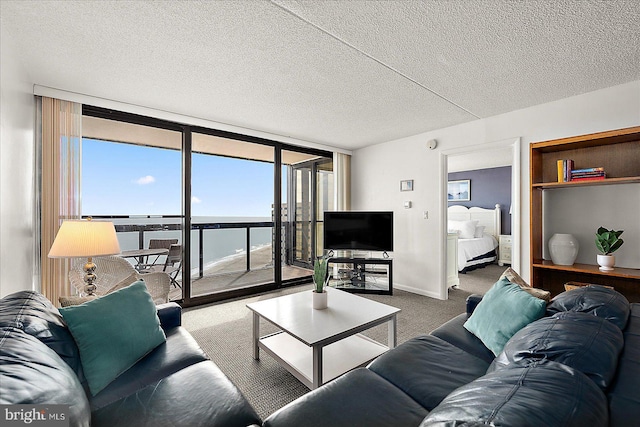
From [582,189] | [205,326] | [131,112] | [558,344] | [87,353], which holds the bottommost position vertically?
[205,326]

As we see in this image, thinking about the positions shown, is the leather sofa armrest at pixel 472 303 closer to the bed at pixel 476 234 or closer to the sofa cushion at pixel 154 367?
the sofa cushion at pixel 154 367

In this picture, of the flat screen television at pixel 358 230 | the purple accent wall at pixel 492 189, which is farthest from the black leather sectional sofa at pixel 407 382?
the purple accent wall at pixel 492 189

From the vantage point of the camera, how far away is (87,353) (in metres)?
1.34

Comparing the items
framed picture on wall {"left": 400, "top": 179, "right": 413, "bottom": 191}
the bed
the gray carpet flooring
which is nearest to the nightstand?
the bed

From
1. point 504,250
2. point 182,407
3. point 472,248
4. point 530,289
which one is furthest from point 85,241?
point 504,250

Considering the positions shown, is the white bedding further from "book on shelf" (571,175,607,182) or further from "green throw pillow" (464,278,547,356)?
"green throw pillow" (464,278,547,356)

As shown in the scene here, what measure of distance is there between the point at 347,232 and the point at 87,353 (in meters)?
3.62

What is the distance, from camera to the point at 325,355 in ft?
7.14

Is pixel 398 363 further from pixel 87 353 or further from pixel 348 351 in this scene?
pixel 87 353

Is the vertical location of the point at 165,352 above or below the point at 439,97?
below

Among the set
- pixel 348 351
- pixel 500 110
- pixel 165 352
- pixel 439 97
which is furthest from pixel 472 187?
pixel 165 352

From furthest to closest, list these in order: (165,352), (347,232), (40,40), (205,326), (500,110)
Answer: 1. (347,232)
2. (500,110)
3. (205,326)
4. (40,40)
5. (165,352)

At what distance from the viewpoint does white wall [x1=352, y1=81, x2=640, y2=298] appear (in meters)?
2.74

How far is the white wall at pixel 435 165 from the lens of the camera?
→ 2742mm
